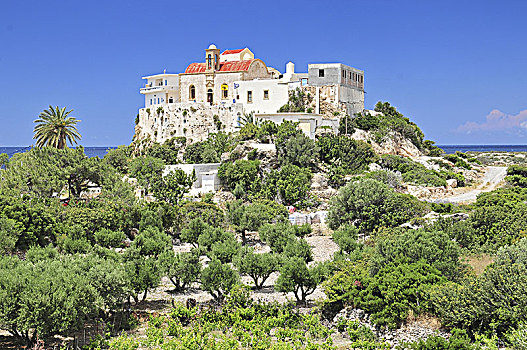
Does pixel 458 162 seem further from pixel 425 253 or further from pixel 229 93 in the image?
pixel 425 253

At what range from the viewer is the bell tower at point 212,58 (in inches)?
2778

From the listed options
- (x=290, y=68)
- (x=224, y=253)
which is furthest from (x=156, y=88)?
(x=224, y=253)

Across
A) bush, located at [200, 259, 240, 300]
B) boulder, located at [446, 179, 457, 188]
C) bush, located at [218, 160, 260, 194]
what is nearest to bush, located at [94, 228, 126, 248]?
bush, located at [200, 259, 240, 300]

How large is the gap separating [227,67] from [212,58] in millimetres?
2159

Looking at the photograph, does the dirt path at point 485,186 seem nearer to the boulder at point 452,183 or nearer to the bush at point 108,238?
the boulder at point 452,183

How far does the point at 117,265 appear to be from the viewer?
26125mm

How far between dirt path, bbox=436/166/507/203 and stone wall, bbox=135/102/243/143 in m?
26.9

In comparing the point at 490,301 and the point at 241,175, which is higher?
the point at 241,175

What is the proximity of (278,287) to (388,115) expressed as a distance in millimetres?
50745

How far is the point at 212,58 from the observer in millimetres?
70688

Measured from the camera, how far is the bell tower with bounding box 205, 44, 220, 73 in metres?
70.6

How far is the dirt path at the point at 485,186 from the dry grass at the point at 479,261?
17901 millimetres

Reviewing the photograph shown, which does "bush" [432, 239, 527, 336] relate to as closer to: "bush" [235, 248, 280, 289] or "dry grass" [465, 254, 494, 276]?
"dry grass" [465, 254, 494, 276]

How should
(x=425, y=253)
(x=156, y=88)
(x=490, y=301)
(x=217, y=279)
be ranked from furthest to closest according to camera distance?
(x=156, y=88) → (x=217, y=279) → (x=425, y=253) → (x=490, y=301)
